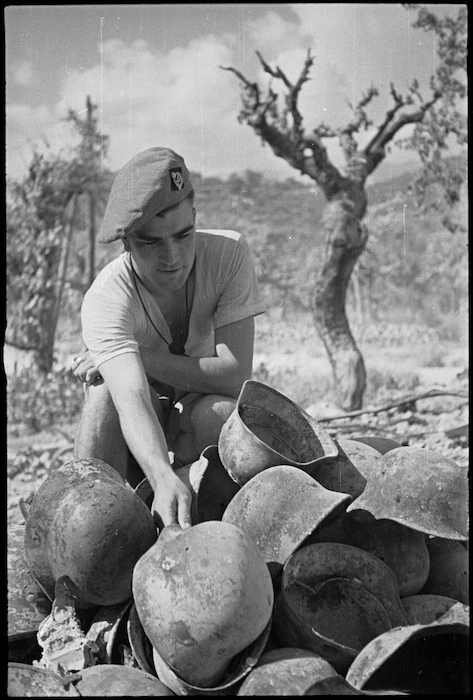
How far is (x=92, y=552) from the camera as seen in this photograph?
6.64ft

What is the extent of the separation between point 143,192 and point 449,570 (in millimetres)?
1390

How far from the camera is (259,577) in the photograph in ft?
6.02

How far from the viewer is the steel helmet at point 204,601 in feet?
5.79

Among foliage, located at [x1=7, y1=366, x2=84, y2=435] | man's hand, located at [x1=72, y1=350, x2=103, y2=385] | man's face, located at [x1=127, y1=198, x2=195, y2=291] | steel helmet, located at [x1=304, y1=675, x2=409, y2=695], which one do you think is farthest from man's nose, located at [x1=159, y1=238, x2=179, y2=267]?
foliage, located at [x1=7, y1=366, x2=84, y2=435]

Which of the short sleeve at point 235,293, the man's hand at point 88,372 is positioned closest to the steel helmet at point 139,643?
the man's hand at point 88,372

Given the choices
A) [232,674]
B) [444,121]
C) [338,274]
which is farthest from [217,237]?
[444,121]

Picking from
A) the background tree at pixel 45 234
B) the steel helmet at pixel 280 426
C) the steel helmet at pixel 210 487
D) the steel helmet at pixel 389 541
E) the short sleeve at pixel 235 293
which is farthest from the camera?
the background tree at pixel 45 234

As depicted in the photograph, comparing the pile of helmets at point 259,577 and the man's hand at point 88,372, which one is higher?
the man's hand at point 88,372

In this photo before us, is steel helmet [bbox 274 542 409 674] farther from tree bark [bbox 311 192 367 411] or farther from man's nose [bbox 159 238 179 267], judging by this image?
tree bark [bbox 311 192 367 411]

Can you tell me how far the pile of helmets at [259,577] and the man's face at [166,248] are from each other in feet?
1.93

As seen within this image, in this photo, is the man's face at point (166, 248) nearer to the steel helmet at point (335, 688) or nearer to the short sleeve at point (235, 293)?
the short sleeve at point (235, 293)

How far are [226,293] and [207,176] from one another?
5.49 meters

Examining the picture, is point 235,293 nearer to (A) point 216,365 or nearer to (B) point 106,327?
(A) point 216,365

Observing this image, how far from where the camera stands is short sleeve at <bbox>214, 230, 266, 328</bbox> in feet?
9.40
